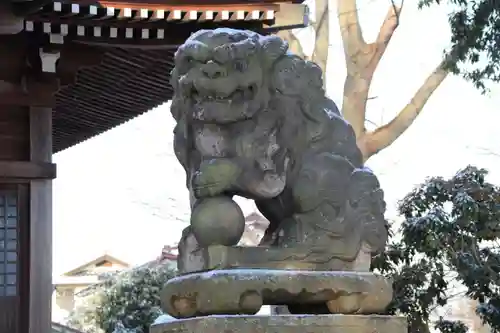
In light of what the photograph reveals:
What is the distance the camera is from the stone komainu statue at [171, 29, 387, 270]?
8.21ft

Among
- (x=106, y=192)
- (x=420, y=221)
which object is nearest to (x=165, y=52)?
(x=420, y=221)

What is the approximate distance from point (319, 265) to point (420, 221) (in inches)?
140

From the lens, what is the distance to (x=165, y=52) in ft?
21.6

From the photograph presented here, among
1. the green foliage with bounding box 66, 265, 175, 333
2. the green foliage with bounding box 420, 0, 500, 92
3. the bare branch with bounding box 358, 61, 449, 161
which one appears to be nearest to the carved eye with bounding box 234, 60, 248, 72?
the green foliage with bounding box 420, 0, 500, 92

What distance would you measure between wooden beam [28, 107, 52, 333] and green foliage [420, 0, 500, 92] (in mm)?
3454

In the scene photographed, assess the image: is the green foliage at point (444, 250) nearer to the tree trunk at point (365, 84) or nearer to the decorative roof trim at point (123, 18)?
the decorative roof trim at point (123, 18)

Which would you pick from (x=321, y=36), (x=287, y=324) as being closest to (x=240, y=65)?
(x=287, y=324)

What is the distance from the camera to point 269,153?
2.53 m

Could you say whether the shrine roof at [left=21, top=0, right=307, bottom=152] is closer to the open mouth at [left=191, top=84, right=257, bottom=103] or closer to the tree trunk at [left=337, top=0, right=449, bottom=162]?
the open mouth at [left=191, top=84, right=257, bottom=103]

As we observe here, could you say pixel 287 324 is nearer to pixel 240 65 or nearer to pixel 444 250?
pixel 240 65

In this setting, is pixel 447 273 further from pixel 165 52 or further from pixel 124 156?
pixel 124 156

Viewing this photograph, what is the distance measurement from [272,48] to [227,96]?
0.79 feet

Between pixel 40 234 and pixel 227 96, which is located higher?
pixel 40 234

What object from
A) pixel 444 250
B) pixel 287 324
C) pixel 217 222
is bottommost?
pixel 287 324
